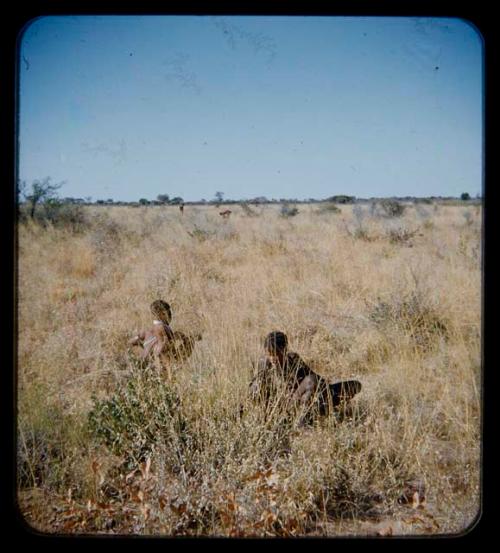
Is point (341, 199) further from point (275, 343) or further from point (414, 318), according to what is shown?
point (275, 343)

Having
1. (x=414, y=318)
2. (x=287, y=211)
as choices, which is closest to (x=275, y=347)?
(x=414, y=318)

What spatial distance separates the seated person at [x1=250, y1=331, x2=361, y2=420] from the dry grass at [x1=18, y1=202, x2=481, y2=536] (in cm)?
13

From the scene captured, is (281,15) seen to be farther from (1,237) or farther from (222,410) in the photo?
(222,410)

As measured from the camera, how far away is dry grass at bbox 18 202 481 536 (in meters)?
2.39

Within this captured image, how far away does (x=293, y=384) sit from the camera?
10.3 feet

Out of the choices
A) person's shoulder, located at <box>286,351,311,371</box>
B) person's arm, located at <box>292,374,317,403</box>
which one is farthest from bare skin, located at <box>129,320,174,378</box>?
person's arm, located at <box>292,374,317,403</box>

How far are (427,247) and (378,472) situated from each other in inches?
308

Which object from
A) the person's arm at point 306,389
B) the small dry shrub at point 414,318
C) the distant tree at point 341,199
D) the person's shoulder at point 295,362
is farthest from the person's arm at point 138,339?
the distant tree at point 341,199

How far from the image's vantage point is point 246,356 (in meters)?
3.82

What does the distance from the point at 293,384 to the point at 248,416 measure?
35 centimetres

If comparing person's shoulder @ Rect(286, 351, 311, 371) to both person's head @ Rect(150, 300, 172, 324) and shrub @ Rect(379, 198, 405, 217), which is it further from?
shrub @ Rect(379, 198, 405, 217)

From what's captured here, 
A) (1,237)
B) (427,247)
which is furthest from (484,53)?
(427,247)

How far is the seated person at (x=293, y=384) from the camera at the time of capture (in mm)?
3094
